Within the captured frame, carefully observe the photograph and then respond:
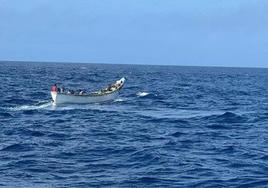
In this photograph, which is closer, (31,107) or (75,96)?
(31,107)

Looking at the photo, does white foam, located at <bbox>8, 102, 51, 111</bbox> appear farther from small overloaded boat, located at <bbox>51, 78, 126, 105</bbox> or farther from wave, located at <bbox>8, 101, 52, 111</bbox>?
small overloaded boat, located at <bbox>51, 78, 126, 105</bbox>

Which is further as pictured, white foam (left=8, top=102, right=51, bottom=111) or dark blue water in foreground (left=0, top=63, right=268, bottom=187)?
white foam (left=8, top=102, right=51, bottom=111)

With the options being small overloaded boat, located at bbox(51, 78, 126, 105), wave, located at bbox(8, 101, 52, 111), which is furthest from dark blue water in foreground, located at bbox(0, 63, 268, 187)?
small overloaded boat, located at bbox(51, 78, 126, 105)

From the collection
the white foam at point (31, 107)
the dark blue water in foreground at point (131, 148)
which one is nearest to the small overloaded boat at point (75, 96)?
the white foam at point (31, 107)

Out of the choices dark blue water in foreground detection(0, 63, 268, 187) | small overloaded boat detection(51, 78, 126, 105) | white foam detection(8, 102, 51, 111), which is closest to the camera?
dark blue water in foreground detection(0, 63, 268, 187)

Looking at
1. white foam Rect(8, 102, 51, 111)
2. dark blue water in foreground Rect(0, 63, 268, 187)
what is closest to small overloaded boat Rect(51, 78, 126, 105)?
white foam Rect(8, 102, 51, 111)

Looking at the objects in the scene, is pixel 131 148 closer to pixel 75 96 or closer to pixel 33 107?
pixel 33 107

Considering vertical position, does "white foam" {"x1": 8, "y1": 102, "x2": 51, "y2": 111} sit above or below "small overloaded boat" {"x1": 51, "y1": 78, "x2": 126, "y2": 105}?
below

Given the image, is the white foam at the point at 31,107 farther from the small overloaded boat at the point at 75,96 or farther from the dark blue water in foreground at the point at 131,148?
the small overloaded boat at the point at 75,96

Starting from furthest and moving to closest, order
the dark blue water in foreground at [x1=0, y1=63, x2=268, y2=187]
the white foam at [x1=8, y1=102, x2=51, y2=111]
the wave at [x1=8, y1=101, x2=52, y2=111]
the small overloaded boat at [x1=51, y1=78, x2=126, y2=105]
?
the small overloaded boat at [x1=51, y1=78, x2=126, y2=105], the white foam at [x1=8, y1=102, x2=51, y2=111], the wave at [x1=8, y1=101, x2=52, y2=111], the dark blue water in foreground at [x1=0, y1=63, x2=268, y2=187]

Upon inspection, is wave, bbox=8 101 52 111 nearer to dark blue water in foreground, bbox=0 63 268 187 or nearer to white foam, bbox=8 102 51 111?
→ white foam, bbox=8 102 51 111

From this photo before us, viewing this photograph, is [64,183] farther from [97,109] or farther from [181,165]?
[97,109]

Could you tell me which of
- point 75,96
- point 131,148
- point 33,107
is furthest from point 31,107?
point 131,148

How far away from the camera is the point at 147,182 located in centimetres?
2091
